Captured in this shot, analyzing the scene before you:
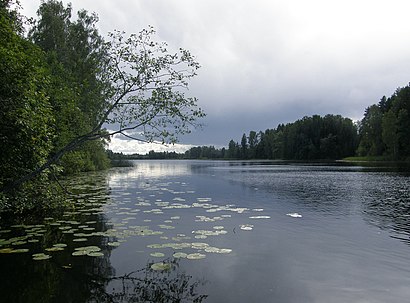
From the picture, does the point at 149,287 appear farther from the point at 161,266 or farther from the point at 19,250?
the point at 19,250

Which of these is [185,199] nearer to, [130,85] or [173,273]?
[130,85]

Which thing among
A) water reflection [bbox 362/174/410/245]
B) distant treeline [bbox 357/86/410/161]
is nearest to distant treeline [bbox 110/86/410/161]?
distant treeline [bbox 357/86/410/161]

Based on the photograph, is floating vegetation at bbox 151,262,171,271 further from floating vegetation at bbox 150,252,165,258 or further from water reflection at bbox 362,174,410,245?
water reflection at bbox 362,174,410,245

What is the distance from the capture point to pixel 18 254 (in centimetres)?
920

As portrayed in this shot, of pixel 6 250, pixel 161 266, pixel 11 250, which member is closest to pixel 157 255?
pixel 161 266

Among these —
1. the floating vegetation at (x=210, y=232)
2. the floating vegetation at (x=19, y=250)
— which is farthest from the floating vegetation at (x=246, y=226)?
the floating vegetation at (x=19, y=250)

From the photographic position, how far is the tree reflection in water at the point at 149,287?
6773 mm

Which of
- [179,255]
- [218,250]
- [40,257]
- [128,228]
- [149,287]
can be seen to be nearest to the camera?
[149,287]

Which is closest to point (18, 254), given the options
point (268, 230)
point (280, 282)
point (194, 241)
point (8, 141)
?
point (8, 141)

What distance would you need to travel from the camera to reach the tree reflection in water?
6.77 meters

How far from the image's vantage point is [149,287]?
7320 mm

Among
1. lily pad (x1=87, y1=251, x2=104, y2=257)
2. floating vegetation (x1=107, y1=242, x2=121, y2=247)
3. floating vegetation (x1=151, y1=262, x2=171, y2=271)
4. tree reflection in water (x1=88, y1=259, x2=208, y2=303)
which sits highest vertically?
lily pad (x1=87, y1=251, x2=104, y2=257)

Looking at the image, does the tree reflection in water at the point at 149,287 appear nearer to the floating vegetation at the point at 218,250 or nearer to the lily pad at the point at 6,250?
the floating vegetation at the point at 218,250

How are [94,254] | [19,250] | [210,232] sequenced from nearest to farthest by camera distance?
[94,254] < [19,250] < [210,232]
